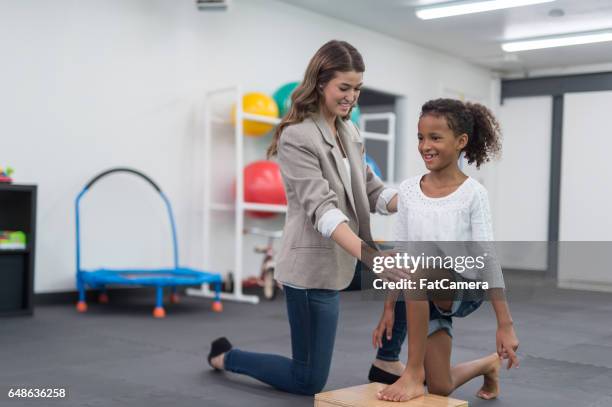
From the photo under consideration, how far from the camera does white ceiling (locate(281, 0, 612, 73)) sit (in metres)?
6.33

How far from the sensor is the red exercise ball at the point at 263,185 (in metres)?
5.62

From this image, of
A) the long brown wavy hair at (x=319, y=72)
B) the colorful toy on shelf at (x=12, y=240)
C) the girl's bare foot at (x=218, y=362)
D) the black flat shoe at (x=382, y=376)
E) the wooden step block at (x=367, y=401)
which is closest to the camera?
the wooden step block at (x=367, y=401)

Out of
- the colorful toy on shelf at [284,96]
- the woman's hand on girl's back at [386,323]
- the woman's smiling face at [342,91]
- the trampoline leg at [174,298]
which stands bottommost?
the trampoline leg at [174,298]

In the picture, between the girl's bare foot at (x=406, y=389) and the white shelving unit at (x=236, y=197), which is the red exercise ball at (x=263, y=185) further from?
the girl's bare foot at (x=406, y=389)

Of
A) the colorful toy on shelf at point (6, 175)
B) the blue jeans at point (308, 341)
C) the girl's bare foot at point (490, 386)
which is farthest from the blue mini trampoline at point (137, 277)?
the girl's bare foot at point (490, 386)

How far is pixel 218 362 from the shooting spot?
2.94 meters

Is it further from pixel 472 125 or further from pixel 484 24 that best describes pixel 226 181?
pixel 472 125

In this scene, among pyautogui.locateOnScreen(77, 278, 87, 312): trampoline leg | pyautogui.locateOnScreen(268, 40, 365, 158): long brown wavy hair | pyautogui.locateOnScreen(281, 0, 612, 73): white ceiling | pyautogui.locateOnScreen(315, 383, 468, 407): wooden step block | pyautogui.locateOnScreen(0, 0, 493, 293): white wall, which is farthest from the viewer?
pyautogui.locateOnScreen(281, 0, 612, 73): white ceiling

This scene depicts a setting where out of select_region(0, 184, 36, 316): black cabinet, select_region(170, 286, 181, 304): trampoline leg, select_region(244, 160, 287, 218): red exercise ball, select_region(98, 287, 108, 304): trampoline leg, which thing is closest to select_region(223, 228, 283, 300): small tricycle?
select_region(244, 160, 287, 218): red exercise ball

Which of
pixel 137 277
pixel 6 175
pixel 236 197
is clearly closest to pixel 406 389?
pixel 137 277

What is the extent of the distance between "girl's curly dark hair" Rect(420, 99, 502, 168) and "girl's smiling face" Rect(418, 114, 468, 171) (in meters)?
0.02

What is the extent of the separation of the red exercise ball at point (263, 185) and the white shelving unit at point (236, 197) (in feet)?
0.20

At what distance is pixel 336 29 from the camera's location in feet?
23.5

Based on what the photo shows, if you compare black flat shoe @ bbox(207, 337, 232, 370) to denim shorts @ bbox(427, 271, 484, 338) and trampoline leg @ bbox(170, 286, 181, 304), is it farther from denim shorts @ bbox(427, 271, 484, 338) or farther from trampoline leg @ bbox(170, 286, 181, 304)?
trampoline leg @ bbox(170, 286, 181, 304)
